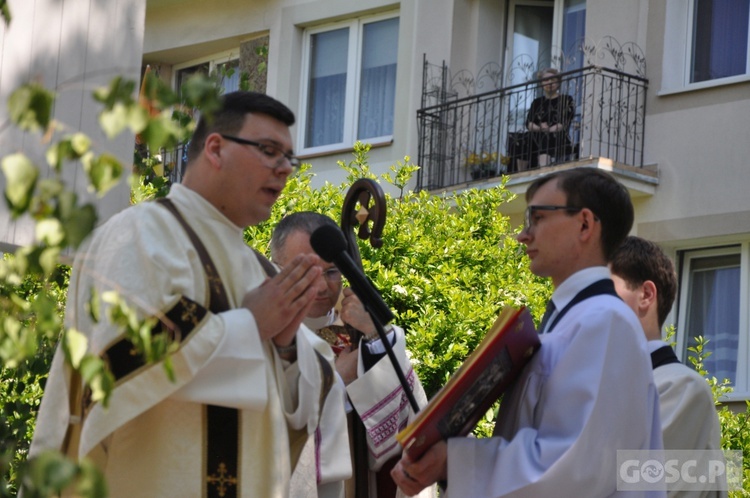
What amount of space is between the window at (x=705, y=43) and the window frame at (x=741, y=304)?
6.14 feet

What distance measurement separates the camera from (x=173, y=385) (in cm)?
423

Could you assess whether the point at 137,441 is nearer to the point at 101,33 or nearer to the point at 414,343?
the point at 101,33

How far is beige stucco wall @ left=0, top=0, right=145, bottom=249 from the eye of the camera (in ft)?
22.1

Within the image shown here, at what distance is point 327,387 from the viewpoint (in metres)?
4.95

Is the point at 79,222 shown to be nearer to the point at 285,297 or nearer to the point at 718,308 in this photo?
Result: the point at 285,297

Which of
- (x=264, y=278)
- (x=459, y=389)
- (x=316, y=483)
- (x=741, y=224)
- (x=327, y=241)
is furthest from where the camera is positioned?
(x=741, y=224)

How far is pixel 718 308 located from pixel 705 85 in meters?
2.52

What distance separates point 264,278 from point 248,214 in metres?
0.28

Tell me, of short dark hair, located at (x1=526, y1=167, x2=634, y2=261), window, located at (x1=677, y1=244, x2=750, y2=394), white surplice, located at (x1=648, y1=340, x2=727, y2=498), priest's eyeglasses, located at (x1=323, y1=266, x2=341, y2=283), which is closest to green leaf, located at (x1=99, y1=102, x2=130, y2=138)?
short dark hair, located at (x1=526, y1=167, x2=634, y2=261)

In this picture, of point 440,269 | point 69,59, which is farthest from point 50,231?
point 440,269

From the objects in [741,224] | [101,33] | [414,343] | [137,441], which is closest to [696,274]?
[741,224]

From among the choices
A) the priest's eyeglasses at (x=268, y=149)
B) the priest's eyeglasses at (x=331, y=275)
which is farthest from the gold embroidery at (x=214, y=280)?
the priest's eyeglasses at (x=331, y=275)

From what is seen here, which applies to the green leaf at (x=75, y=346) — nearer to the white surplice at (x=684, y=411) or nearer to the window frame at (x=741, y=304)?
the white surplice at (x=684, y=411)

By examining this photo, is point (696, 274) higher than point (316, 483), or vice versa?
point (696, 274)
